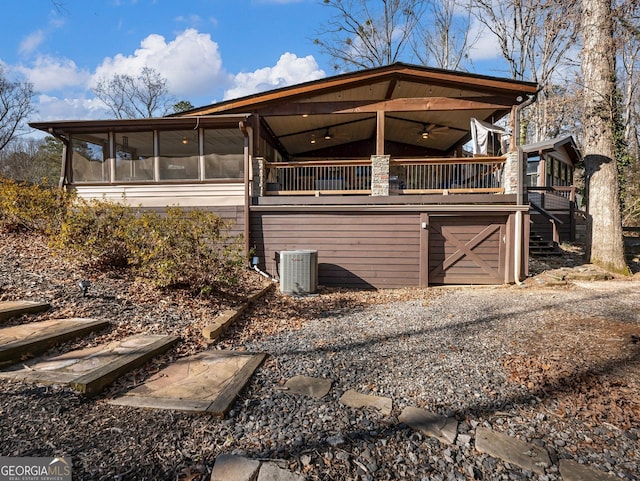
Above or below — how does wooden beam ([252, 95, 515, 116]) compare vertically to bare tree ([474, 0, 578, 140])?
below

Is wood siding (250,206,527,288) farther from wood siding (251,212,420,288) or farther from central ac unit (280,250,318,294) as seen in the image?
central ac unit (280,250,318,294)

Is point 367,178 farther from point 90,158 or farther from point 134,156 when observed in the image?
point 90,158

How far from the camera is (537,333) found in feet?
13.0

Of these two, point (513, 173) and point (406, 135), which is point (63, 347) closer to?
point (513, 173)

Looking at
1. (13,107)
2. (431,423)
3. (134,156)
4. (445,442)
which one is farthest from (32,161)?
(445,442)

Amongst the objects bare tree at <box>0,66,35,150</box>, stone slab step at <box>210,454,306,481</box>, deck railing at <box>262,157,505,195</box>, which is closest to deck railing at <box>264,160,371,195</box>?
deck railing at <box>262,157,505,195</box>

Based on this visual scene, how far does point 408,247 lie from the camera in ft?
24.9

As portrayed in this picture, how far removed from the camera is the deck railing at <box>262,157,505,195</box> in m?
7.86

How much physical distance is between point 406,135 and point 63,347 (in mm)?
10927

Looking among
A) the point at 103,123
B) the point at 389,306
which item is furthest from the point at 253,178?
the point at 389,306

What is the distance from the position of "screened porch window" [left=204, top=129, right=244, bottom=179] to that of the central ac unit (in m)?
2.76

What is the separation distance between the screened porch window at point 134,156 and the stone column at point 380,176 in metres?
5.46

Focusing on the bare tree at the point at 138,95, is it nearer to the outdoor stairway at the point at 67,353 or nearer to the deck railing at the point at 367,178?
the deck railing at the point at 367,178

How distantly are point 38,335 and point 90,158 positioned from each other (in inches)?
283
